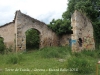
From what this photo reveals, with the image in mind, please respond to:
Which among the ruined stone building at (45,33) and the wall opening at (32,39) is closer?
the ruined stone building at (45,33)

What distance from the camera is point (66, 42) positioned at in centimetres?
1758

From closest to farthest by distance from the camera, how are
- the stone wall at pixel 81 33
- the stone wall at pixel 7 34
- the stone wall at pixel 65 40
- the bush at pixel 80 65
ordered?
1. the bush at pixel 80 65
2. the stone wall at pixel 81 33
3. the stone wall at pixel 7 34
4. the stone wall at pixel 65 40

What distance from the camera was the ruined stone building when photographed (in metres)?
12.1

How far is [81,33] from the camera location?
12320 millimetres

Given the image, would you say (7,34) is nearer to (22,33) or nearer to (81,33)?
(22,33)

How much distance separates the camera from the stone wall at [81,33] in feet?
Result: 39.2

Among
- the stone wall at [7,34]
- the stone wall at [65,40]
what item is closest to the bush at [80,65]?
the stone wall at [65,40]

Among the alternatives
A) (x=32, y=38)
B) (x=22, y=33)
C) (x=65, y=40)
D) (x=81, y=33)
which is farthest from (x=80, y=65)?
(x=65, y=40)

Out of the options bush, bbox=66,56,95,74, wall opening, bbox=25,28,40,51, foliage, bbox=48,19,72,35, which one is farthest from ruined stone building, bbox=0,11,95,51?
bush, bbox=66,56,95,74

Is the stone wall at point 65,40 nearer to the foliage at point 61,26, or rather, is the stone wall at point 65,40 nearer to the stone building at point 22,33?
the stone building at point 22,33

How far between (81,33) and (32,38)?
19.6 ft

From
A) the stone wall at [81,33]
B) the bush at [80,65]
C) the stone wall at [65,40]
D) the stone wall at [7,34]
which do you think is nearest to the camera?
the bush at [80,65]

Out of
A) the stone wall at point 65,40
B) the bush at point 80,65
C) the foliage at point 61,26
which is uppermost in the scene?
the foliage at point 61,26

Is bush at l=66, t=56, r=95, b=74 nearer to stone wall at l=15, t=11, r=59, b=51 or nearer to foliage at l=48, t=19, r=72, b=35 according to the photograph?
stone wall at l=15, t=11, r=59, b=51
